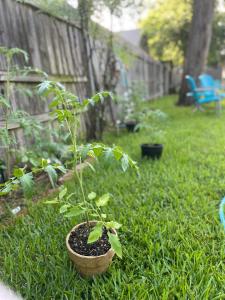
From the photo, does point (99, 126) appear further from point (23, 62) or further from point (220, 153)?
point (220, 153)

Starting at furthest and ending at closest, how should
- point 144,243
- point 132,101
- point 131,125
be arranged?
point 132,101 < point 131,125 < point 144,243

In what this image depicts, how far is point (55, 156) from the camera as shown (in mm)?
2381

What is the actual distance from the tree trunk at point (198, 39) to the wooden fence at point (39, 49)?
328 centimetres

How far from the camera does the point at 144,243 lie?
4.24 ft

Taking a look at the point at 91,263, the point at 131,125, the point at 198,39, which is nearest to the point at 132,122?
the point at 131,125

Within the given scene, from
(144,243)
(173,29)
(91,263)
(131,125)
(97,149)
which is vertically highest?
(173,29)

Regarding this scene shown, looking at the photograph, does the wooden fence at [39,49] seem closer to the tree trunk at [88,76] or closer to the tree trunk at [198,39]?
the tree trunk at [88,76]

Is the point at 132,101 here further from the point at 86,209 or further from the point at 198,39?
the point at 86,209

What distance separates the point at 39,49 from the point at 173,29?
35.8ft

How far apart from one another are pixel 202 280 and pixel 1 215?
53.4 inches

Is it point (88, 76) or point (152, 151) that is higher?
point (88, 76)

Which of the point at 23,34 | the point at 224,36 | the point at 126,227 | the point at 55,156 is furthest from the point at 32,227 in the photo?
the point at 224,36

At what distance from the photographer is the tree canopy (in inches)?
440

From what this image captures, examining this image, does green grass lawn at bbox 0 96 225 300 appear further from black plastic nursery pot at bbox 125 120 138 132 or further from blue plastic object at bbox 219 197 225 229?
black plastic nursery pot at bbox 125 120 138 132
